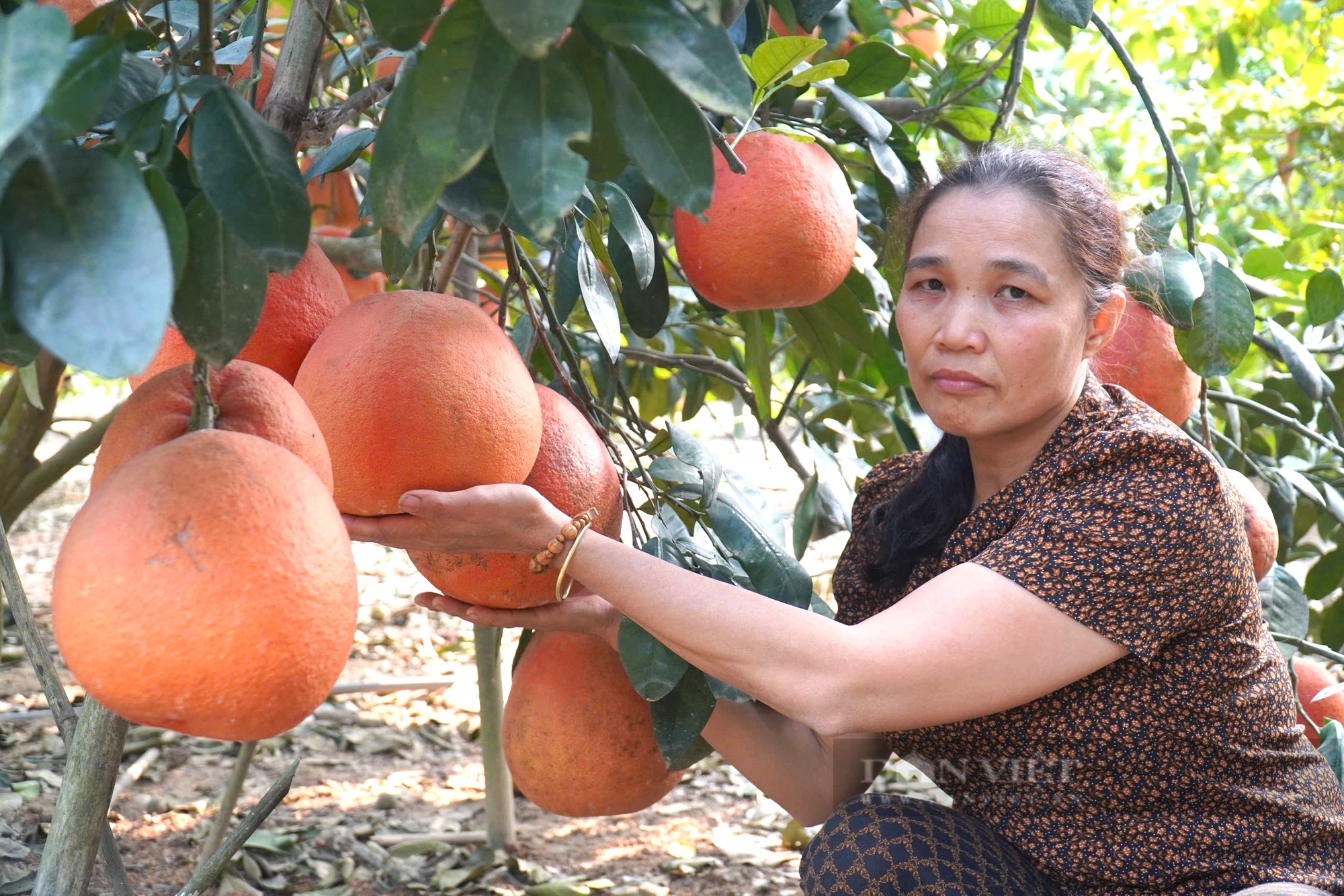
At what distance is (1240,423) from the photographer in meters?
2.24

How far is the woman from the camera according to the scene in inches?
48.7

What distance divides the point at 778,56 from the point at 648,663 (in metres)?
0.60

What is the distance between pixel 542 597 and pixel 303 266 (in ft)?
1.31

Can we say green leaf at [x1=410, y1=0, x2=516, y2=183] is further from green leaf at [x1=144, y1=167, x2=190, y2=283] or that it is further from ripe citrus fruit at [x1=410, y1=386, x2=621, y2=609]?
ripe citrus fruit at [x1=410, y1=386, x2=621, y2=609]

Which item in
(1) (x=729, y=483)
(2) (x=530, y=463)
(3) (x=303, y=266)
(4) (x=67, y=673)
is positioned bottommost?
(4) (x=67, y=673)

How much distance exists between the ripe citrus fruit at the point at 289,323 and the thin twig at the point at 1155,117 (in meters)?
0.99

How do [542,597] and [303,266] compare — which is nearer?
[303,266]

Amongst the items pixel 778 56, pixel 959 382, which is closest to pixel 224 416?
pixel 778 56

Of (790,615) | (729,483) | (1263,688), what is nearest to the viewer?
(790,615)

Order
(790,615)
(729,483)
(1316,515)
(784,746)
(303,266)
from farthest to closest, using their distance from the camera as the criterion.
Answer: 1. (1316,515)
2. (784,746)
3. (729,483)
4. (790,615)
5. (303,266)

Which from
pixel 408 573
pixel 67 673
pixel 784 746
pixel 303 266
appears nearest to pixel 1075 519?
pixel 784 746

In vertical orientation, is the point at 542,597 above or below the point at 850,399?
above

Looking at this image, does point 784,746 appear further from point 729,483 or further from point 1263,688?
point 1263,688

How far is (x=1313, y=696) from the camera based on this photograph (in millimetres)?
1801
